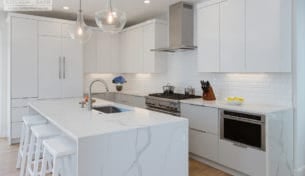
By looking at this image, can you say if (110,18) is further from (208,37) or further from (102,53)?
(102,53)

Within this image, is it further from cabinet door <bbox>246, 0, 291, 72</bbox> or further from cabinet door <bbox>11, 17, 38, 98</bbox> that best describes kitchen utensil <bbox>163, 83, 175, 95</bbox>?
cabinet door <bbox>11, 17, 38, 98</bbox>

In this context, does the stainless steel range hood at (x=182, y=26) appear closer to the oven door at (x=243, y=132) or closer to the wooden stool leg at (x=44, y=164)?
the oven door at (x=243, y=132)

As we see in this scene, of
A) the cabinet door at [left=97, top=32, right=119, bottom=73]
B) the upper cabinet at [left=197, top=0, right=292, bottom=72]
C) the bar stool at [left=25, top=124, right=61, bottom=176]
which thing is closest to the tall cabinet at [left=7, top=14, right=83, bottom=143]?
the cabinet door at [left=97, top=32, right=119, bottom=73]

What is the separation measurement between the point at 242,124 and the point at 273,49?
105cm

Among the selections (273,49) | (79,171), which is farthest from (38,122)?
(273,49)

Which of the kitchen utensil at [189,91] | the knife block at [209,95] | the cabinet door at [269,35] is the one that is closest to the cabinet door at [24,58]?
the kitchen utensil at [189,91]

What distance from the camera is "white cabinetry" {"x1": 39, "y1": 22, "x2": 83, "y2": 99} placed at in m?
4.95

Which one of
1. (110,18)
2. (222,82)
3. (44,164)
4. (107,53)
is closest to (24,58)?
(107,53)

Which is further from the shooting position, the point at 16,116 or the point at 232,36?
the point at 16,116

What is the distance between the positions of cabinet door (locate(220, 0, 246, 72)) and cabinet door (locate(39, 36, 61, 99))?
354 cm

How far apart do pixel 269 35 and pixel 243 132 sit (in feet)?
4.29

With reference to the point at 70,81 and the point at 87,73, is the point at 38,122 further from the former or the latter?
the point at 87,73

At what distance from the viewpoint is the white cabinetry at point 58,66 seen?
4.95m

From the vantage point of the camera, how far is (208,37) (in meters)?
3.81
